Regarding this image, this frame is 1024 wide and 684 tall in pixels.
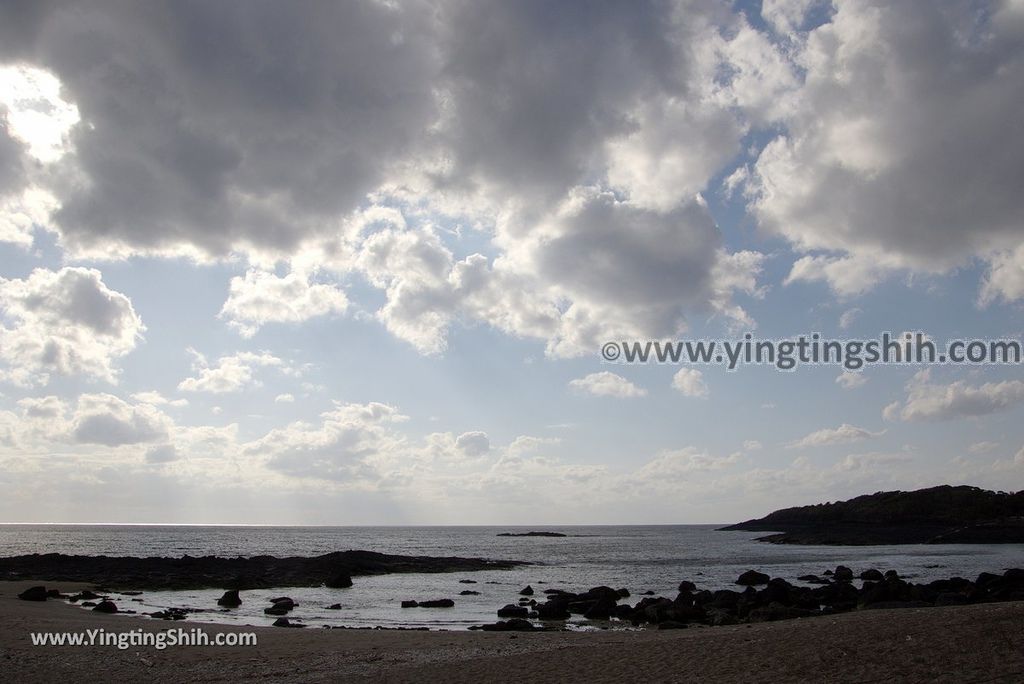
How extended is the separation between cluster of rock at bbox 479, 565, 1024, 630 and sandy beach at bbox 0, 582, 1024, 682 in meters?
7.70

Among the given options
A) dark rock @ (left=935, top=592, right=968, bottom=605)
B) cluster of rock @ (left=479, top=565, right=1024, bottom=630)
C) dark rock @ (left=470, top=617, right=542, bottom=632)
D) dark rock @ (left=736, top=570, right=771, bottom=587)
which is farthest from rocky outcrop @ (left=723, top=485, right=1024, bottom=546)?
dark rock @ (left=470, top=617, right=542, bottom=632)

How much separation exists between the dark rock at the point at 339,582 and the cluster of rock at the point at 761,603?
1605 cm

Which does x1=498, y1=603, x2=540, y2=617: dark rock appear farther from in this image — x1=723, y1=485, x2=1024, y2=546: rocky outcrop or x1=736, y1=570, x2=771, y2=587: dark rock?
x1=723, y1=485, x2=1024, y2=546: rocky outcrop

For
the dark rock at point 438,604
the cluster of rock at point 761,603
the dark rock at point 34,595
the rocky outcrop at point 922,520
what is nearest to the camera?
the cluster of rock at point 761,603

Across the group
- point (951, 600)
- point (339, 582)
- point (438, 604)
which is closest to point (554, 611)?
point (438, 604)

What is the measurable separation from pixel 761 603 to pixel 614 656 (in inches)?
694

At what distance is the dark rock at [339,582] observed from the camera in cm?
5003

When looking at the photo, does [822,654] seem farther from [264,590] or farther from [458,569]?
[458,569]

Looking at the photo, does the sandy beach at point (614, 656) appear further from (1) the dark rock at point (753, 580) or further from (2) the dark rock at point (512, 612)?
(1) the dark rock at point (753, 580)

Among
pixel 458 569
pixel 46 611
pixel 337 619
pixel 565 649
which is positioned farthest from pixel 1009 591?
pixel 458 569

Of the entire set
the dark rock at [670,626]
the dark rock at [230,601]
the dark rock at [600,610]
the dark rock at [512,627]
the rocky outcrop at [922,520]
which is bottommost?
the rocky outcrop at [922,520]

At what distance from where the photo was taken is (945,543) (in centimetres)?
10812

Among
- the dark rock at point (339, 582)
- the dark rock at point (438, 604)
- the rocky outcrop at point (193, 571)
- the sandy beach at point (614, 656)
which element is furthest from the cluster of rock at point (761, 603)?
the rocky outcrop at point (193, 571)

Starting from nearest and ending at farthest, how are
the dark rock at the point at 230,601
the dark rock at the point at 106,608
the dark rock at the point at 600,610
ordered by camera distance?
the dark rock at the point at 106,608 < the dark rock at the point at 600,610 < the dark rock at the point at 230,601
